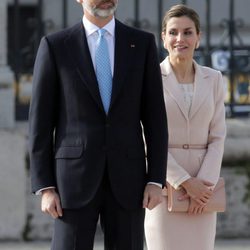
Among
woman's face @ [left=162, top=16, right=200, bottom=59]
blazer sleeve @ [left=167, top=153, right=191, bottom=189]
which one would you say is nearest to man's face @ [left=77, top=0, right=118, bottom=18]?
woman's face @ [left=162, top=16, right=200, bottom=59]

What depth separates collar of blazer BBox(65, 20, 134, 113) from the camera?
414 cm

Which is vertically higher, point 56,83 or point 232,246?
point 56,83

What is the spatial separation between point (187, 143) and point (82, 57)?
2.99 feet

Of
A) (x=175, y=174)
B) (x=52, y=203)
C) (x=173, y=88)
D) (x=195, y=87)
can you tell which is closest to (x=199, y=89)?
(x=195, y=87)

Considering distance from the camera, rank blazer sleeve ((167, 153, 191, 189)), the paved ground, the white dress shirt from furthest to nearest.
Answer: the paved ground, blazer sleeve ((167, 153, 191, 189)), the white dress shirt

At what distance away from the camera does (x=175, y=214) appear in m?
4.90

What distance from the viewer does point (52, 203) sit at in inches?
163

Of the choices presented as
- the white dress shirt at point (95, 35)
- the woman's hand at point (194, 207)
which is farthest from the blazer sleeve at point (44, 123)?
the woman's hand at point (194, 207)

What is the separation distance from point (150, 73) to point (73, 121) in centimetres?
38

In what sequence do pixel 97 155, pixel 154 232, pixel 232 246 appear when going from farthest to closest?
pixel 232 246
pixel 154 232
pixel 97 155

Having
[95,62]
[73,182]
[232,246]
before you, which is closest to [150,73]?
[95,62]

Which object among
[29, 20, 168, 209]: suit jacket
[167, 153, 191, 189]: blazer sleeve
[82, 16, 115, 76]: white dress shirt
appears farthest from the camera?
[167, 153, 191, 189]: blazer sleeve

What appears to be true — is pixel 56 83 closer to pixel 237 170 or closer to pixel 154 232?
pixel 154 232

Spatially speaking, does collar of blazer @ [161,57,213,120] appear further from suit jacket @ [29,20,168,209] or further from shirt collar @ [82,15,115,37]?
shirt collar @ [82,15,115,37]
